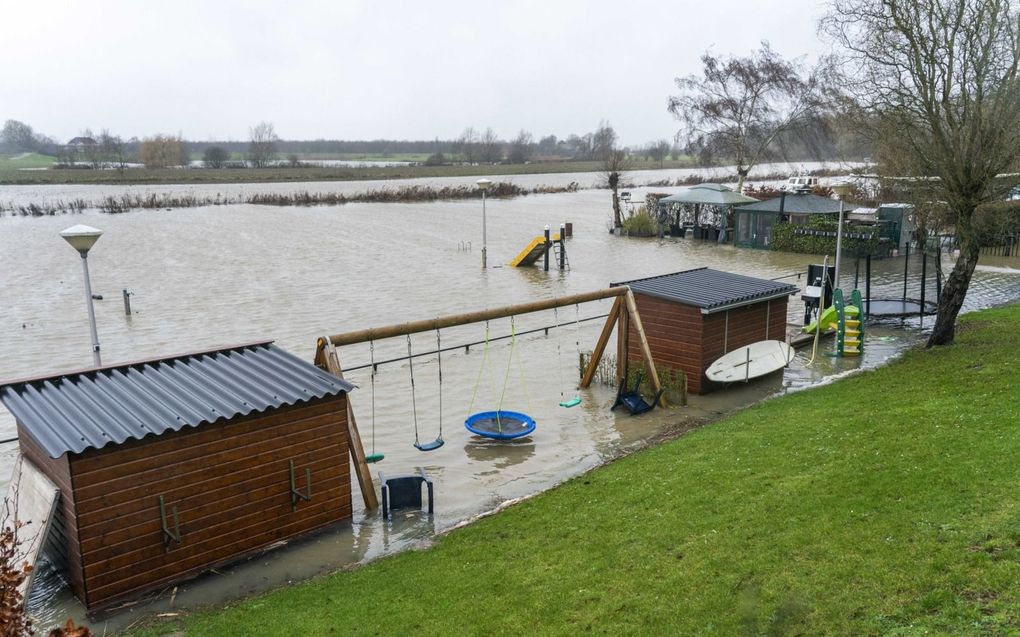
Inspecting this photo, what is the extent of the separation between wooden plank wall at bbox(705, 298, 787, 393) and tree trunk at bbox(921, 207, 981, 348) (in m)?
2.99

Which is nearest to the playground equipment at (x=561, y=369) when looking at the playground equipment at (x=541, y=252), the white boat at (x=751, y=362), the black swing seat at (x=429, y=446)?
the white boat at (x=751, y=362)

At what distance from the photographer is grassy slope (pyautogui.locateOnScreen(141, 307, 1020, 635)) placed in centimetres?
622

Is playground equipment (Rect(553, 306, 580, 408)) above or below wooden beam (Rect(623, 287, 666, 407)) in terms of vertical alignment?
below

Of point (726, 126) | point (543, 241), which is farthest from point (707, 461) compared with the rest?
point (726, 126)

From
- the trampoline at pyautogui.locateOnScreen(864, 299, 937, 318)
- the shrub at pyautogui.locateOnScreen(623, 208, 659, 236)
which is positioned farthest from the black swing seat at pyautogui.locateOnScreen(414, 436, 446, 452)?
the shrub at pyautogui.locateOnScreen(623, 208, 659, 236)

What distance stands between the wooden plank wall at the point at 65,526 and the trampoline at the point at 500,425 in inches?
235

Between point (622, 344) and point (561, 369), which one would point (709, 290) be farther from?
point (561, 369)

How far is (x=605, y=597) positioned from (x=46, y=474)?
6238 millimetres

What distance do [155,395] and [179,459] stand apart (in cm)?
94

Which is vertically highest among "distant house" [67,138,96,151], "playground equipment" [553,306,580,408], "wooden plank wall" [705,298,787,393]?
"distant house" [67,138,96,151]

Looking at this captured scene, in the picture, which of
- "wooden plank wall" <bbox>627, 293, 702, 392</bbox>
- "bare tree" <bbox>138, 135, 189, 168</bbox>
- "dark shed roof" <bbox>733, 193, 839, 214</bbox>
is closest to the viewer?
"wooden plank wall" <bbox>627, 293, 702, 392</bbox>

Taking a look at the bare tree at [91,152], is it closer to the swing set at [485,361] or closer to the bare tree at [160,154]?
the bare tree at [160,154]

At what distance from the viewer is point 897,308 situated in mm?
21688

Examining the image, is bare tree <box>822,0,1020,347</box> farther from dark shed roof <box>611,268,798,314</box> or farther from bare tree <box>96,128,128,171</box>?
bare tree <box>96,128,128,171</box>
